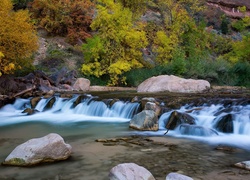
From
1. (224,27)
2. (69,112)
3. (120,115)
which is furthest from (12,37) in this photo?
(224,27)

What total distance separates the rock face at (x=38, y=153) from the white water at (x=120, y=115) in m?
3.29

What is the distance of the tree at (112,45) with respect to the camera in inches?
859

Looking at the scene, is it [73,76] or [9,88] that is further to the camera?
[73,76]

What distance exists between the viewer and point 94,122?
1122 centimetres

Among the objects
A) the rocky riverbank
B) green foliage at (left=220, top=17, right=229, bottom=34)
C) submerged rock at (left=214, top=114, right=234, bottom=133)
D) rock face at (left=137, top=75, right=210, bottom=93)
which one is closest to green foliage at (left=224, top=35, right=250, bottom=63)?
rock face at (left=137, top=75, right=210, bottom=93)

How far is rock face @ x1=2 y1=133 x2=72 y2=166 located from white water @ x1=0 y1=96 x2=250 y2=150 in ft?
10.8

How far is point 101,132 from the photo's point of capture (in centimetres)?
923

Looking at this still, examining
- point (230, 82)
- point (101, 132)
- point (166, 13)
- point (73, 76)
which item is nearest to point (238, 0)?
point (166, 13)

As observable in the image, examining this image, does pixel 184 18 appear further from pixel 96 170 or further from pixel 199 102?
pixel 96 170

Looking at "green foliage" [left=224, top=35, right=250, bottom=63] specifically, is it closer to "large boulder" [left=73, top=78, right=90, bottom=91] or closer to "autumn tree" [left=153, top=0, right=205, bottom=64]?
"autumn tree" [left=153, top=0, right=205, bottom=64]

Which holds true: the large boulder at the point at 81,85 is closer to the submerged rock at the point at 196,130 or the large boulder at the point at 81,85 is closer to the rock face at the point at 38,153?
the submerged rock at the point at 196,130

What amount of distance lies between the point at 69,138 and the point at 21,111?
663 centimetres

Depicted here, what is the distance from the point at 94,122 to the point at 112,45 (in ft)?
39.4

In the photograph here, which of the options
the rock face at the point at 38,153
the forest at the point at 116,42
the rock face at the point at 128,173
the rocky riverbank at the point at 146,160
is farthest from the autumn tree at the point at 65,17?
the rock face at the point at 128,173
